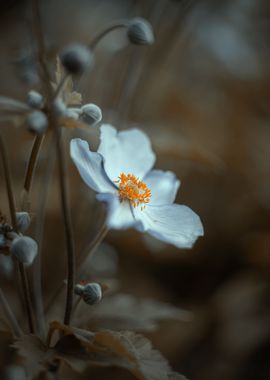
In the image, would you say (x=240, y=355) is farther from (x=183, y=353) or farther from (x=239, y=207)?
(x=239, y=207)

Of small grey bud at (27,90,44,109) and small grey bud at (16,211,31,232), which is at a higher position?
small grey bud at (27,90,44,109)

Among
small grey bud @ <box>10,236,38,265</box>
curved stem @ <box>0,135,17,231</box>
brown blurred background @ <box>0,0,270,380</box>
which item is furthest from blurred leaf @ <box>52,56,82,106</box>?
brown blurred background @ <box>0,0,270,380</box>

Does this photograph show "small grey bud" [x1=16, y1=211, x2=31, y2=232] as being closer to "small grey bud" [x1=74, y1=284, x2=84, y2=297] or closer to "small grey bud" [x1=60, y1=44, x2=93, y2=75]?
"small grey bud" [x1=74, y1=284, x2=84, y2=297]

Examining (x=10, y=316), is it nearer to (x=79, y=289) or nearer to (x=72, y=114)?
(x=79, y=289)

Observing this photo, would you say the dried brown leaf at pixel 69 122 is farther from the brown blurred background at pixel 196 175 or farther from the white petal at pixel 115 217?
the brown blurred background at pixel 196 175

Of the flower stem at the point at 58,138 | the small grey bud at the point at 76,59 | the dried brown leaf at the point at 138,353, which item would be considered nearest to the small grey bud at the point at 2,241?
the flower stem at the point at 58,138

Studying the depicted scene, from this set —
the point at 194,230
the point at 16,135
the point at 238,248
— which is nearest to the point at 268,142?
the point at 238,248
